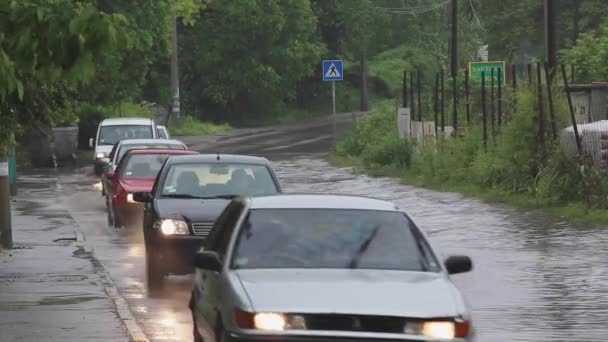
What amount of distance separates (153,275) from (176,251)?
54 cm

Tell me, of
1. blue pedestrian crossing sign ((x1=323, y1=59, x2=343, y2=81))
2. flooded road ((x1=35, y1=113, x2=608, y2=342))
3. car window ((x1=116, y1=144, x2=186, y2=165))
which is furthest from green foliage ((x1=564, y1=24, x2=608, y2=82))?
car window ((x1=116, y1=144, x2=186, y2=165))

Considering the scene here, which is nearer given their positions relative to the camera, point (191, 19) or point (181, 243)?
point (181, 243)

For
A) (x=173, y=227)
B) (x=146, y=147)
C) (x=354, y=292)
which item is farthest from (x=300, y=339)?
(x=146, y=147)

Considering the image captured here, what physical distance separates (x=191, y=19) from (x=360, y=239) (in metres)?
54.7

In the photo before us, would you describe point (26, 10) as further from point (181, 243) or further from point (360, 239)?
point (181, 243)

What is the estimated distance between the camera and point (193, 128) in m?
65.3

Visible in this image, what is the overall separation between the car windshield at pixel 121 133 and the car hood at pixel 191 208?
74.7 feet

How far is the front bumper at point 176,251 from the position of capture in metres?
16.6

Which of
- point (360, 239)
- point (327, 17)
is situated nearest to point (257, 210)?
point (360, 239)

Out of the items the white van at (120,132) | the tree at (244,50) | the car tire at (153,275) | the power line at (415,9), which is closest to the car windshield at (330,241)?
the car tire at (153,275)

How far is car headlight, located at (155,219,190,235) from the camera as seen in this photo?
55.1ft

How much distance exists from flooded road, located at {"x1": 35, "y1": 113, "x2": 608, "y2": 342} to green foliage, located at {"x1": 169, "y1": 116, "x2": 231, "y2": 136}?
87.6 ft

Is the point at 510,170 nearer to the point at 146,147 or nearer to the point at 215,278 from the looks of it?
the point at 146,147

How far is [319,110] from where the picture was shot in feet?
271
